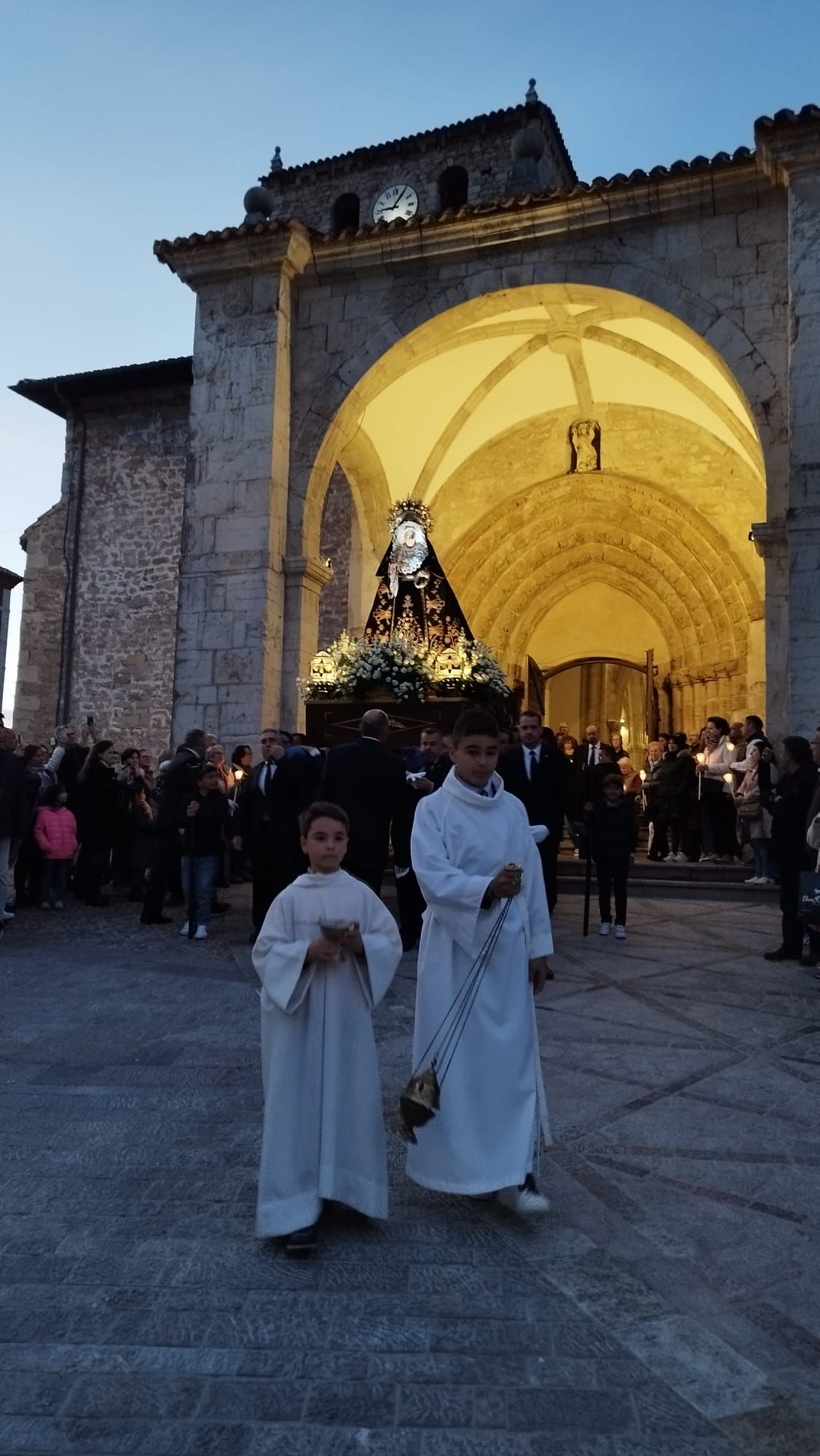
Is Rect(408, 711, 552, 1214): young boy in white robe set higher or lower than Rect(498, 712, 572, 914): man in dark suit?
lower

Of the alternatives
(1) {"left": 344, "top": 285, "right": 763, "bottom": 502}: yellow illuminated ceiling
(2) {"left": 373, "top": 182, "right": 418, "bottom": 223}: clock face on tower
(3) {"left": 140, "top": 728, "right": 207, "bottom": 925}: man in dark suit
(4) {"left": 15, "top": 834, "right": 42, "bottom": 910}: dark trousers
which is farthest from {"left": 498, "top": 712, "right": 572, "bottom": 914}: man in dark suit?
(2) {"left": 373, "top": 182, "right": 418, "bottom": 223}: clock face on tower

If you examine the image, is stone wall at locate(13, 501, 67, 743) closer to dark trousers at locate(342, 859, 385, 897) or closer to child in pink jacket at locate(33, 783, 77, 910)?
child in pink jacket at locate(33, 783, 77, 910)

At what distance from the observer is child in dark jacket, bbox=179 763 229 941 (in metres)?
7.77

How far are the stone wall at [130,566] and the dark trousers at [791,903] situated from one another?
496 inches

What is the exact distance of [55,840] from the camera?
897 cm

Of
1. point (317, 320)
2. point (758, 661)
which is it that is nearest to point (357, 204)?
point (317, 320)

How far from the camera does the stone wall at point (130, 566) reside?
58.6ft

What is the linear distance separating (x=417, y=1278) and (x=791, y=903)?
499cm

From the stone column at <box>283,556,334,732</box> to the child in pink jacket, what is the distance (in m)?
3.47

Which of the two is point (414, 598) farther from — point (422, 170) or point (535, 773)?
point (422, 170)

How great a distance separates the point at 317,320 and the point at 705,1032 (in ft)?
34.9

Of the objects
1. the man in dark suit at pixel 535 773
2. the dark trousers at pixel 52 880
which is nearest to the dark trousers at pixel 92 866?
the dark trousers at pixel 52 880

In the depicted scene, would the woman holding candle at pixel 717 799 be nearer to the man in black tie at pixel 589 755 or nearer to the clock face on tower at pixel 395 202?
the man in black tie at pixel 589 755

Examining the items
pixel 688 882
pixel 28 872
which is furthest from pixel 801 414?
pixel 28 872
